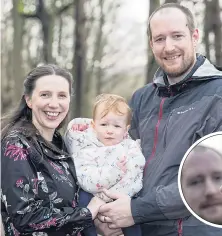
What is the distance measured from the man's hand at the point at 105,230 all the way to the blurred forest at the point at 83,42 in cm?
224

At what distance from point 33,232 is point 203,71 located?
1120 mm

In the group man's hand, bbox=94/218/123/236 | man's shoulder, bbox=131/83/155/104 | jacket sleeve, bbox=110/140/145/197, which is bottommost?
man's hand, bbox=94/218/123/236

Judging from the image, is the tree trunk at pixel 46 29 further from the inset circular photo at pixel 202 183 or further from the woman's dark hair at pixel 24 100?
the inset circular photo at pixel 202 183

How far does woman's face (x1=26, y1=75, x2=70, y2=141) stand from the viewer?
2.56 meters

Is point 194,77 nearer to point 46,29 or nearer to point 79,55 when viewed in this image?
point 79,55

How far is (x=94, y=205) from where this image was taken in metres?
2.54

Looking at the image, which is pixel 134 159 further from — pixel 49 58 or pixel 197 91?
pixel 49 58

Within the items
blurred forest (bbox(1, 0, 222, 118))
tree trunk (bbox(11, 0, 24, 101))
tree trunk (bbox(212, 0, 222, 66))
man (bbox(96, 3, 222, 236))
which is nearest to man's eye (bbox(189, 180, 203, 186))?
man (bbox(96, 3, 222, 236))

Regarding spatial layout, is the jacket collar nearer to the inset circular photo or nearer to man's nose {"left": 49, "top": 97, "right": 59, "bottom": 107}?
man's nose {"left": 49, "top": 97, "right": 59, "bottom": 107}

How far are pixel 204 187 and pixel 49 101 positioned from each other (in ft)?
3.22

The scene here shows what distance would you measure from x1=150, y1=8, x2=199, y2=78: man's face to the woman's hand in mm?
737

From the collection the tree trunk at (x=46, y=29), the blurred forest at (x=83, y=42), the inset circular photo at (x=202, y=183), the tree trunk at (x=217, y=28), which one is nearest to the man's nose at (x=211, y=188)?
the inset circular photo at (x=202, y=183)

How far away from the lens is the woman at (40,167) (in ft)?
7.70

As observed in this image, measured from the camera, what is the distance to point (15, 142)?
242 cm
